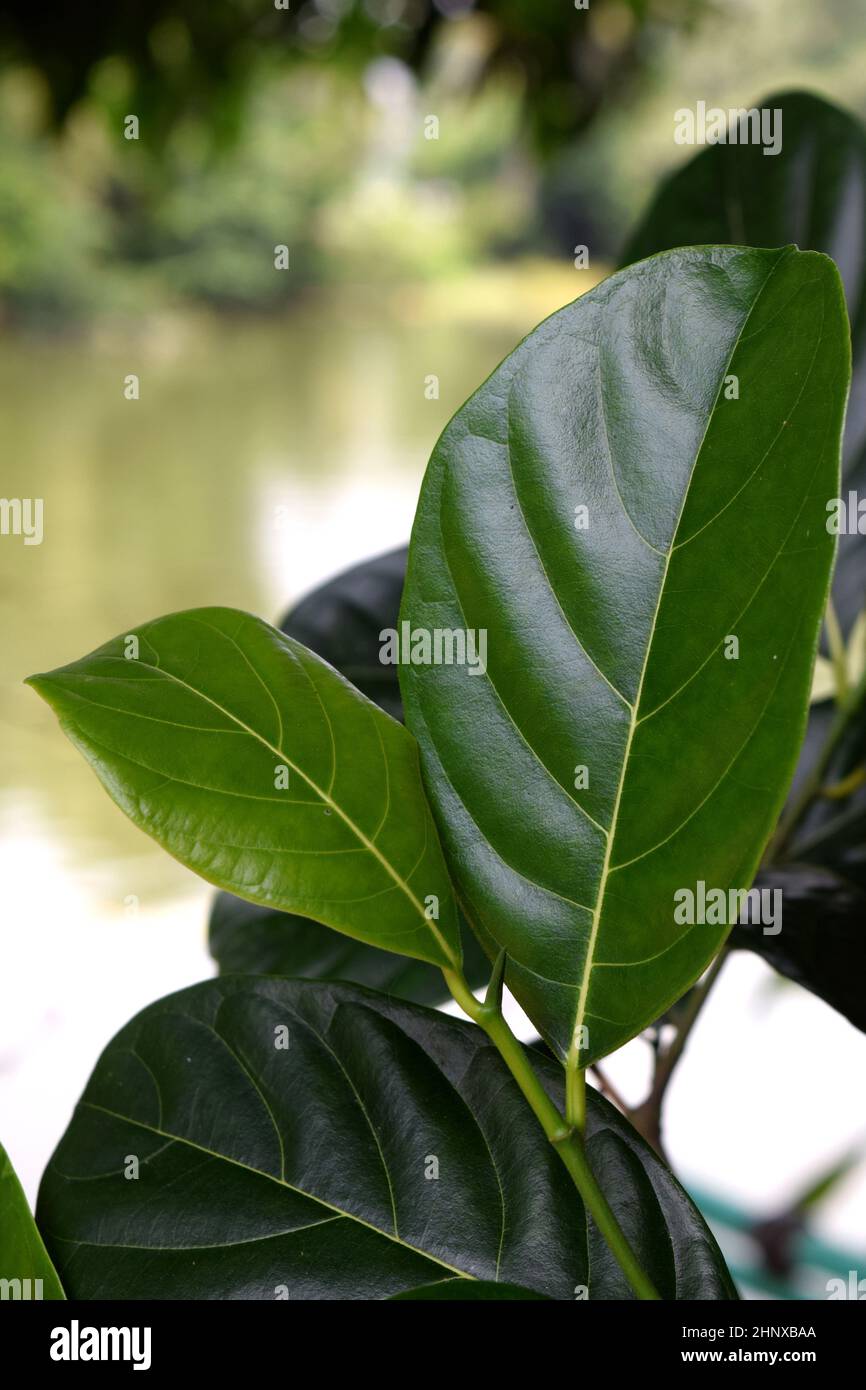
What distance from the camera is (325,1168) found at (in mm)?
168

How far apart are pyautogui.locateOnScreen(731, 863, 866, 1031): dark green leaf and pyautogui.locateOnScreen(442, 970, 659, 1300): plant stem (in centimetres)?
6

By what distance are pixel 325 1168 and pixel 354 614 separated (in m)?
0.15

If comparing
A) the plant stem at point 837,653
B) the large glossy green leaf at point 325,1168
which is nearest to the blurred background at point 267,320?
the plant stem at point 837,653

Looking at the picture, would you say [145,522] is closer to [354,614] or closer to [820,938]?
[354,614]

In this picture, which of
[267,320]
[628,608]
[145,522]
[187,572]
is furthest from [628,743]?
[267,320]

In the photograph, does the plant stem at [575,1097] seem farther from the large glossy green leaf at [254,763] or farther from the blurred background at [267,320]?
the blurred background at [267,320]

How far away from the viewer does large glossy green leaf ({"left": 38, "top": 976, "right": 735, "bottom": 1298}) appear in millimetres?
161

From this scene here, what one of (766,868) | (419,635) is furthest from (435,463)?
(766,868)

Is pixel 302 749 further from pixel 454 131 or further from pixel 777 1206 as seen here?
pixel 454 131

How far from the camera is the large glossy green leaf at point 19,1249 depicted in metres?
0.15

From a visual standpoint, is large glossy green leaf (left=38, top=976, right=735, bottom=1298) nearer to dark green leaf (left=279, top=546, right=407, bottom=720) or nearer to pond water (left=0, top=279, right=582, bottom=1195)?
dark green leaf (left=279, top=546, right=407, bottom=720)

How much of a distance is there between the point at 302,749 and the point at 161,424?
496 centimetres
